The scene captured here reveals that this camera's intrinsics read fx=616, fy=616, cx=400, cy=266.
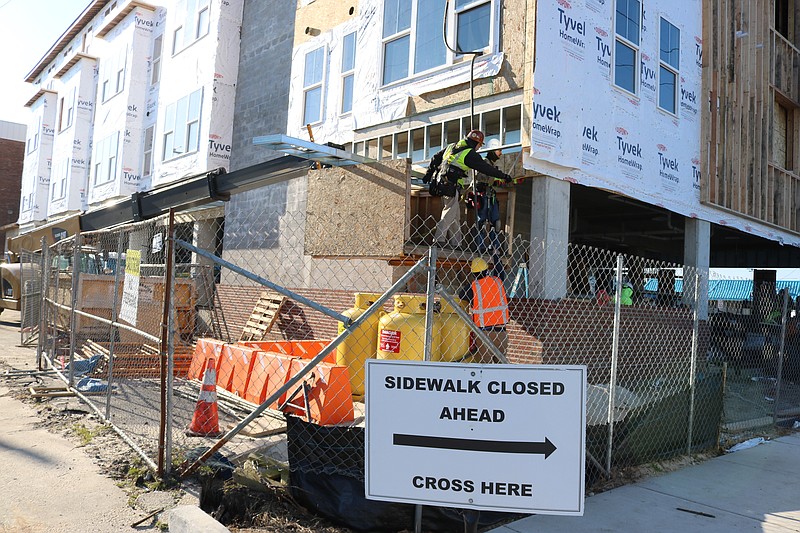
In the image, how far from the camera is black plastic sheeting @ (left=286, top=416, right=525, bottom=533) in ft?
14.4

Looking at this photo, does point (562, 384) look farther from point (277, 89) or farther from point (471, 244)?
Answer: point (277, 89)

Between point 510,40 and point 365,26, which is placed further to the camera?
point 365,26

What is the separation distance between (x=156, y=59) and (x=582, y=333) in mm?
19543

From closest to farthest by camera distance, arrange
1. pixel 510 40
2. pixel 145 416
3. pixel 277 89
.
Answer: pixel 145 416
pixel 510 40
pixel 277 89

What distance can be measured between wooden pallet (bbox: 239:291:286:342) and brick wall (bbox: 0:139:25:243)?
41341 mm

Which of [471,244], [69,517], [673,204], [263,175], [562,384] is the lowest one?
[69,517]

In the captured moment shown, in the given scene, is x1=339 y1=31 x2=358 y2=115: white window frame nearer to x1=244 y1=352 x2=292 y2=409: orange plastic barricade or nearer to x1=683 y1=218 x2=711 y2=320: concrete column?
x1=244 y1=352 x2=292 y2=409: orange plastic barricade

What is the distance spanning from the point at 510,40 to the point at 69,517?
8.48 meters

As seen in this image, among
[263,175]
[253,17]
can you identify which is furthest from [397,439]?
[253,17]

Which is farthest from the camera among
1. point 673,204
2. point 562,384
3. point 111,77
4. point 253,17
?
point 111,77

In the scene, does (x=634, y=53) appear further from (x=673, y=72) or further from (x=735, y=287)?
(x=735, y=287)

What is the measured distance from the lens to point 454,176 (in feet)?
26.6

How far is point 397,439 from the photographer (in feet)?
12.0

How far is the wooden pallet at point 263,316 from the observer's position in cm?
1320
